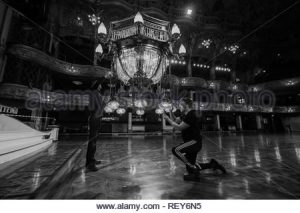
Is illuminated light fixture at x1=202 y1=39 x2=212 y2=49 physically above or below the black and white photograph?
above

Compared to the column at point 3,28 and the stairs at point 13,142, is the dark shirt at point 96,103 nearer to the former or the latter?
the stairs at point 13,142

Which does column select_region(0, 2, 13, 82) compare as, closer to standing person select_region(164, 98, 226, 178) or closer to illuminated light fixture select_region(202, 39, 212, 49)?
standing person select_region(164, 98, 226, 178)

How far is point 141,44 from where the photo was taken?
2.82m

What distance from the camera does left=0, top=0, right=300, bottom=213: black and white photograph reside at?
2.34m

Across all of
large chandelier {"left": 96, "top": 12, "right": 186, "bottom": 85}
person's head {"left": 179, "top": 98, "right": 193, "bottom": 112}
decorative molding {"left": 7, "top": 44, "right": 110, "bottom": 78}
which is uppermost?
decorative molding {"left": 7, "top": 44, "right": 110, "bottom": 78}

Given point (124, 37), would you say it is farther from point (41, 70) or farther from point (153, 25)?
point (41, 70)

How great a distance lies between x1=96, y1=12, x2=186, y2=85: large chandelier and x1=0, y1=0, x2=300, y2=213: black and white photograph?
Result: 0.08ft

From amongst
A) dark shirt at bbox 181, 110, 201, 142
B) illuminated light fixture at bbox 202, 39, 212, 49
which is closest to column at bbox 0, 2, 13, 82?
dark shirt at bbox 181, 110, 201, 142

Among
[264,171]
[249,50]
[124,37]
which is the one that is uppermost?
[249,50]

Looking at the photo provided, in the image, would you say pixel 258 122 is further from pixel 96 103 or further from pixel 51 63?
pixel 51 63

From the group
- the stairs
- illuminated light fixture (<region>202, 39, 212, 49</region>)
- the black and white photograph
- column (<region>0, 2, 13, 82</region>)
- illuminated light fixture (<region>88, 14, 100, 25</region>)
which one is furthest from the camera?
illuminated light fixture (<region>202, 39, 212, 49</region>)

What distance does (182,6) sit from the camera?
19.3 m
